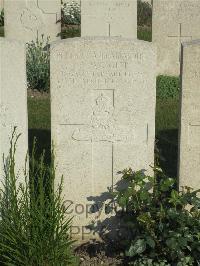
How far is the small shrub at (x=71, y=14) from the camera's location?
13781 millimetres

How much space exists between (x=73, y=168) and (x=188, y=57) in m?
1.22

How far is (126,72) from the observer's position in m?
4.31

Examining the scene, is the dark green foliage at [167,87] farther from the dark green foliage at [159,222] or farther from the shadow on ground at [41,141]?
the dark green foliage at [159,222]

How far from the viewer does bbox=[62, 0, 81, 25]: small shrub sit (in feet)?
45.2

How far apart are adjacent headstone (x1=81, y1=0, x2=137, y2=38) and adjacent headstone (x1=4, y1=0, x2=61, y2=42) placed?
95 centimetres

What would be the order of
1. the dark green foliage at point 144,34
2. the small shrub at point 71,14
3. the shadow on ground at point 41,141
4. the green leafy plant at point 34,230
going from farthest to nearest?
the small shrub at point 71,14 → the dark green foliage at point 144,34 → the shadow on ground at point 41,141 → the green leafy plant at point 34,230

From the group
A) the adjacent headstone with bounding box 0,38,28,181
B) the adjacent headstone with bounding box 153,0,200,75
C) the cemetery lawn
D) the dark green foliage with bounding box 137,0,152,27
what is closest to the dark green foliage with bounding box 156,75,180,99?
the cemetery lawn

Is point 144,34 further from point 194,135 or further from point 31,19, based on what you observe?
point 194,135

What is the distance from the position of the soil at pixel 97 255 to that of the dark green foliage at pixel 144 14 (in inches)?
447

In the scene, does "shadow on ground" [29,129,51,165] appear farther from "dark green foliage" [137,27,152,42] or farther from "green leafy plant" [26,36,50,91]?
"dark green foliage" [137,27,152,42]

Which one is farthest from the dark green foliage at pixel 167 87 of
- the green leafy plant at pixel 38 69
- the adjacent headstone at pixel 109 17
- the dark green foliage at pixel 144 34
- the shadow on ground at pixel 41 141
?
the dark green foliage at pixel 144 34

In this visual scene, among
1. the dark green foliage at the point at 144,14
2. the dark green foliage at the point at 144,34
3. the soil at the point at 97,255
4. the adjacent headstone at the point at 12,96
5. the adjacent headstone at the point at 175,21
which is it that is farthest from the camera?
the dark green foliage at the point at 144,14

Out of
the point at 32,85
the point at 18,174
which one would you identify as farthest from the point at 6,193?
the point at 32,85

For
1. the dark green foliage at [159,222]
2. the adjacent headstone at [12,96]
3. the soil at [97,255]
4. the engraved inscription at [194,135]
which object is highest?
the adjacent headstone at [12,96]
